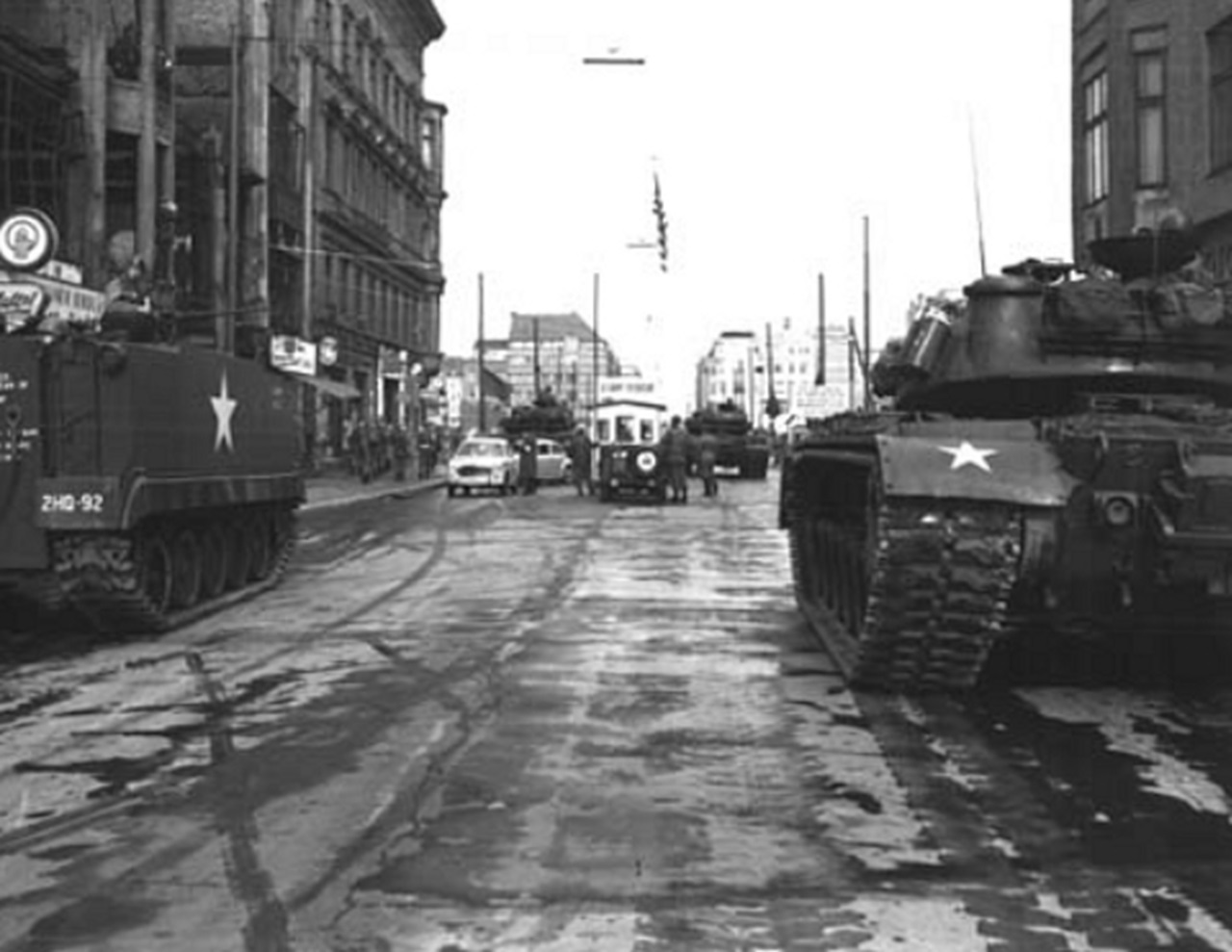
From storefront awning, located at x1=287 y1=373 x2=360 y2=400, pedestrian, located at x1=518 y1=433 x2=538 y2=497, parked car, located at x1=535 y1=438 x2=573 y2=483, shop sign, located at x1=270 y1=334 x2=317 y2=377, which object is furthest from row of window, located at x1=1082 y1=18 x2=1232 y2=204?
storefront awning, located at x1=287 y1=373 x2=360 y2=400

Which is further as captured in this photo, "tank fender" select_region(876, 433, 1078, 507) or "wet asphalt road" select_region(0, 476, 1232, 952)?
"tank fender" select_region(876, 433, 1078, 507)

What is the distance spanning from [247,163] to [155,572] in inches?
1186

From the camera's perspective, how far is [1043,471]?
8445mm

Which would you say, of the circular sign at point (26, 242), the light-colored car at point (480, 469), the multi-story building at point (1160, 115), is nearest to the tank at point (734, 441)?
the light-colored car at point (480, 469)

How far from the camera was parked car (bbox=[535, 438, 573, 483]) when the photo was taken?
159 feet

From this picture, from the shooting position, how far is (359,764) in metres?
7.54

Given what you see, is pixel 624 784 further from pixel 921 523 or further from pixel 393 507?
pixel 393 507

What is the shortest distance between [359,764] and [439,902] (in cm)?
237

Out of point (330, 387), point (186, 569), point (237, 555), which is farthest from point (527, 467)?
point (186, 569)

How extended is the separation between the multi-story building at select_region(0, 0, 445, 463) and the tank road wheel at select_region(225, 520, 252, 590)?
371 centimetres

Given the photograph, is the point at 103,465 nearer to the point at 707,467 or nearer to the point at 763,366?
the point at 707,467

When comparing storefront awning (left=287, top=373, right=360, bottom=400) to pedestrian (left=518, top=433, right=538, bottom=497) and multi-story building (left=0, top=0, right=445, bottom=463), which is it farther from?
pedestrian (left=518, top=433, right=538, bottom=497)

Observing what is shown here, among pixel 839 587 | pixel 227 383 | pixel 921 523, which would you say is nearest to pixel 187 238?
pixel 227 383

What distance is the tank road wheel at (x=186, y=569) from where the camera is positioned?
1391cm
